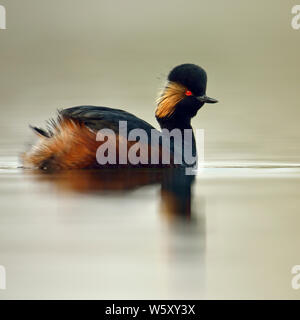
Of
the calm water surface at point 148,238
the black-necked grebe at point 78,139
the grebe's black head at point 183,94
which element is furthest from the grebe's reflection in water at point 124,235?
the grebe's black head at point 183,94

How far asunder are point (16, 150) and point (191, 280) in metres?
5.99

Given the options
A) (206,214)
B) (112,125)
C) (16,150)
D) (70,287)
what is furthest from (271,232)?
(16,150)

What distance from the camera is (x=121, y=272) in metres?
4.27

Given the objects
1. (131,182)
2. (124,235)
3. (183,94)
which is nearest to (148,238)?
(124,235)

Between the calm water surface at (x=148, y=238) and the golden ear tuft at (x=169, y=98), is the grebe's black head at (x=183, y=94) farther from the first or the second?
the calm water surface at (x=148, y=238)

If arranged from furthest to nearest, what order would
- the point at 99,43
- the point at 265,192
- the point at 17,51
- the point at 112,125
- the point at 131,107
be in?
Answer: 1. the point at 99,43
2. the point at 17,51
3. the point at 131,107
4. the point at 112,125
5. the point at 265,192

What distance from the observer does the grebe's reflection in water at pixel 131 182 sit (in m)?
6.06

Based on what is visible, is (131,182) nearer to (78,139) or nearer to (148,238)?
(78,139)

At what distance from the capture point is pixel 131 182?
23.9 ft

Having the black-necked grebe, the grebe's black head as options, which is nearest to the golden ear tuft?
the grebe's black head

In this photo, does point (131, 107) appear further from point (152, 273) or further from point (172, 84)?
point (152, 273)

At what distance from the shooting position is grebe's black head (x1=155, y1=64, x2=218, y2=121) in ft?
30.6

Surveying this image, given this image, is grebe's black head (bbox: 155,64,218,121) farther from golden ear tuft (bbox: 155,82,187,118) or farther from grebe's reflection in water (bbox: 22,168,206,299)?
grebe's reflection in water (bbox: 22,168,206,299)

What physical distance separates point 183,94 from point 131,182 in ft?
7.96
